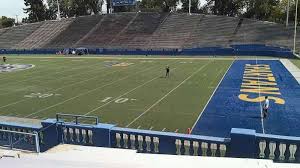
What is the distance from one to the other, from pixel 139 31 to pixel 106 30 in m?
9.10

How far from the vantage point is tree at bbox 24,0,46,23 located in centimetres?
12325

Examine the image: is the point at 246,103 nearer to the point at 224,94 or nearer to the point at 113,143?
the point at 224,94

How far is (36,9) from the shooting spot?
404 feet

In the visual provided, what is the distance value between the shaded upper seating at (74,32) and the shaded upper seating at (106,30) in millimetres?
1974

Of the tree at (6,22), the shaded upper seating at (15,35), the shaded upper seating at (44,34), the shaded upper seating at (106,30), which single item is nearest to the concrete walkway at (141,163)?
the shaded upper seating at (106,30)

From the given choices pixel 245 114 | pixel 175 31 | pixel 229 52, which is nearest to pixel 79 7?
pixel 175 31

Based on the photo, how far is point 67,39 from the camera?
283 feet

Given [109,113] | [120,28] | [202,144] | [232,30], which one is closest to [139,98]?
[109,113]

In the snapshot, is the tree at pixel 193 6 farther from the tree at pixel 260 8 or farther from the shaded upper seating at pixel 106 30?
the shaded upper seating at pixel 106 30

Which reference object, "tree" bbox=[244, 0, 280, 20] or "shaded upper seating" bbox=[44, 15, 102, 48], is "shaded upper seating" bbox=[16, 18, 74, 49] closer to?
"shaded upper seating" bbox=[44, 15, 102, 48]

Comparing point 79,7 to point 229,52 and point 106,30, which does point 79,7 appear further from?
point 229,52

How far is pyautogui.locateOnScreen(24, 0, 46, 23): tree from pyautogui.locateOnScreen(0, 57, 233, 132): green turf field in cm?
9190

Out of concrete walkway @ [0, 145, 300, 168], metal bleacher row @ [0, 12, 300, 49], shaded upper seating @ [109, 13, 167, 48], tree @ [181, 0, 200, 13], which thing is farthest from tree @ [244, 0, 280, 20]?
concrete walkway @ [0, 145, 300, 168]

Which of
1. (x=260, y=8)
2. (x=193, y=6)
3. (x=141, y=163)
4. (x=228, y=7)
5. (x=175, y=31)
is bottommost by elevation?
(x=141, y=163)
